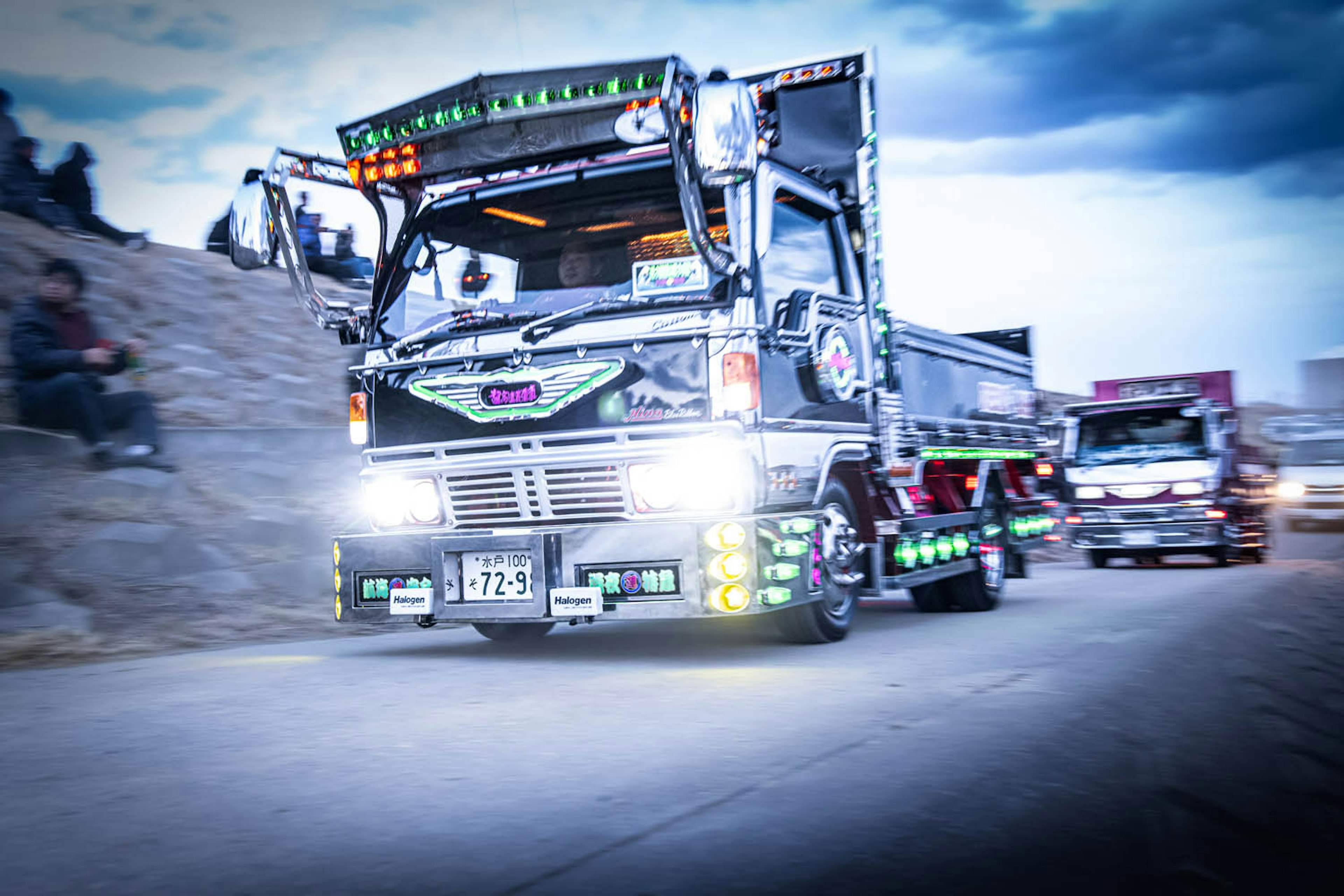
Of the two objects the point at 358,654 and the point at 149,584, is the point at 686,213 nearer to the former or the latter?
the point at 358,654

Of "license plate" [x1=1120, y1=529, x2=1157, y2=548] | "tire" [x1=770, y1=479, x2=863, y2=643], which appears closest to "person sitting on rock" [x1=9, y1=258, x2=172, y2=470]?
"tire" [x1=770, y1=479, x2=863, y2=643]

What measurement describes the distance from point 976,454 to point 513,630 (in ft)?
13.5

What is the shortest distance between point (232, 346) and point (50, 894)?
1630 centimetres

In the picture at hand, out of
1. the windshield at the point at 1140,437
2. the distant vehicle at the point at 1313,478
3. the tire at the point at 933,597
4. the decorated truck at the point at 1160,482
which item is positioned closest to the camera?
the tire at the point at 933,597

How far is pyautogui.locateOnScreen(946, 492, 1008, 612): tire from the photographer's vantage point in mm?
10500

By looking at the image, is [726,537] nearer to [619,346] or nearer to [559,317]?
[619,346]

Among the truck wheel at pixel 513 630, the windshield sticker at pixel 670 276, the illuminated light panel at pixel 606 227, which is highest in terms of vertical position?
the illuminated light panel at pixel 606 227

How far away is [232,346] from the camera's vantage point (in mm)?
18375

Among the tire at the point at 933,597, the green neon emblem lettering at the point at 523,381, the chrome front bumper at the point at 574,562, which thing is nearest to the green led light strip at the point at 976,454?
the tire at the point at 933,597

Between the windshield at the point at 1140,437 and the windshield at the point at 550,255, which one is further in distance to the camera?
the windshield at the point at 1140,437

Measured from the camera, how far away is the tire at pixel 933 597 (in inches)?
422

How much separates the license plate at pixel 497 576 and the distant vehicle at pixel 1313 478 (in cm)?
1895

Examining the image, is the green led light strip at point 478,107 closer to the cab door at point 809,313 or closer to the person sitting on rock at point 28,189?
the cab door at point 809,313

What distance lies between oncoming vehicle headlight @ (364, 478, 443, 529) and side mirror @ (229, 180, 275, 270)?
57.2 inches
